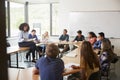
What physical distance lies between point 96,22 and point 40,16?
2.92 m

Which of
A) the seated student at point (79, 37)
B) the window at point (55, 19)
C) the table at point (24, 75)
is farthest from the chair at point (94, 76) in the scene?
the window at point (55, 19)

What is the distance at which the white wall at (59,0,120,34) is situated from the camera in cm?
824

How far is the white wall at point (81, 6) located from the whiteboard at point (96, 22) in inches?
7.1

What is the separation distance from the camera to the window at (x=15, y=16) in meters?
9.28

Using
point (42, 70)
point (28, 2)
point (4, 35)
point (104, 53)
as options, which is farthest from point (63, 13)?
point (4, 35)

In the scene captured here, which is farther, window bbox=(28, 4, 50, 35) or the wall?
window bbox=(28, 4, 50, 35)

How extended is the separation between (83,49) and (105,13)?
5.49 metres

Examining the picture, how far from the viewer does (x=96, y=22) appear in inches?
332

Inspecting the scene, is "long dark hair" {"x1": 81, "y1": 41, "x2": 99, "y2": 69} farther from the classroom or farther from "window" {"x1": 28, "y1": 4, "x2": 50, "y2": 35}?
"window" {"x1": 28, "y1": 4, "x2": 50, "y2": 35}

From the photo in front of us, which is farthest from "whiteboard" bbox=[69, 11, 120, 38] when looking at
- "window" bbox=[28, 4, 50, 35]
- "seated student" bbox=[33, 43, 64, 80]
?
"seated student" bbox=[33, 43, 64, 80]

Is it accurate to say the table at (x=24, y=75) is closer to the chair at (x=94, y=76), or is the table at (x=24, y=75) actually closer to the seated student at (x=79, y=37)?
the chair at (x=94, y=76)

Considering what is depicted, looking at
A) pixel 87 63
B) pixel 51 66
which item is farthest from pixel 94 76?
pixel 51 66

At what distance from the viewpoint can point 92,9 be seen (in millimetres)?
8484

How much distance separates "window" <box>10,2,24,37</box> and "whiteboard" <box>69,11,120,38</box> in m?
2.58
